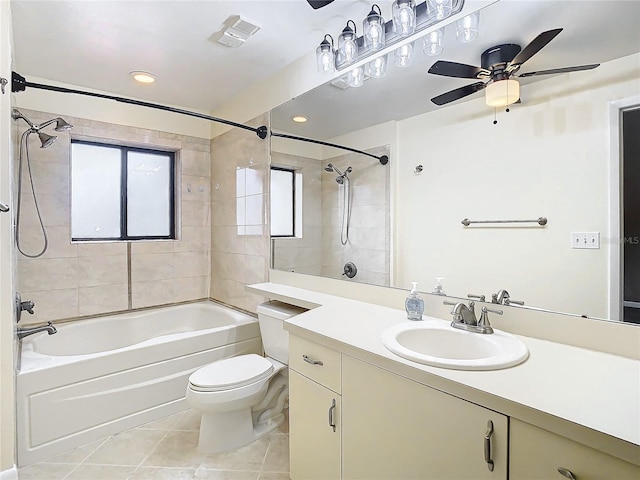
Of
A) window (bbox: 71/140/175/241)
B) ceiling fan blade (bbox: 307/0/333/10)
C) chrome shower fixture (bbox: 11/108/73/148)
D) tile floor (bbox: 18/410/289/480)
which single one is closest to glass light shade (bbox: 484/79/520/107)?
ceiling fan blade (bbox: 307/0/333/10)

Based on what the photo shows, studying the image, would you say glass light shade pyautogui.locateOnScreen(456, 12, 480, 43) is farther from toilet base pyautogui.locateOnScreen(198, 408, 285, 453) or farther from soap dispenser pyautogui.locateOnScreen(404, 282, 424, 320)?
toilet base pyautogui.locateOnScreen(198, 408, 285, 453)

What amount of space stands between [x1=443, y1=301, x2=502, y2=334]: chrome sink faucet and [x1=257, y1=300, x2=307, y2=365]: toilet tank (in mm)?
1047

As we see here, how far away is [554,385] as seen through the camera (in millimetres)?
916

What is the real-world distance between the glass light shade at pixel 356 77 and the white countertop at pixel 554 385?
1375 millimetres

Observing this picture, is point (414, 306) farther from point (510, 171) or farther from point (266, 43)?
point (266, 43)

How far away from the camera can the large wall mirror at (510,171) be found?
1134 millimetres

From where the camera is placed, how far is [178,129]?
129 inches

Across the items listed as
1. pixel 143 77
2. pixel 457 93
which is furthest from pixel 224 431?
pixel 143 77

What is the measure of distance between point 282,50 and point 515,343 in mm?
2132

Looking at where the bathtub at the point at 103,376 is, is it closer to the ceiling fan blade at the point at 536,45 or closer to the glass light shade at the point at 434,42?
the glass light shade at the point at 434,42

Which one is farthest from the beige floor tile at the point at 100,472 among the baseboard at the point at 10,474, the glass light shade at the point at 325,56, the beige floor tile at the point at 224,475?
the glass light shade at the point at 325,56

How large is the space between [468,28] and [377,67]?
19.4 inches

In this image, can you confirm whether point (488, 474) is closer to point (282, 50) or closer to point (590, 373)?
point (590, 373)

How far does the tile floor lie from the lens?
1.78 metres
